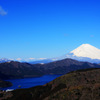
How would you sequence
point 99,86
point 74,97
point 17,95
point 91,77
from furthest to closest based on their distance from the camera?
point 91,77
point 17,95
point 99,86
point 74,97

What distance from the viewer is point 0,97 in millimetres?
160625

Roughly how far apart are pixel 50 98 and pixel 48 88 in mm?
36169

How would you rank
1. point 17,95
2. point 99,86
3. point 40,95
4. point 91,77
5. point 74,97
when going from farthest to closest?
1. point 91,77
2. point 17,95
3. point 40,95
4. point 99,86
5. point 74,97

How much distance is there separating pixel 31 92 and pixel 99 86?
184ft

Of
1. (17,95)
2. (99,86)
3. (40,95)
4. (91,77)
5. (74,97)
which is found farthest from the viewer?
(91,77)

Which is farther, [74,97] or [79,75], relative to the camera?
[79,75]

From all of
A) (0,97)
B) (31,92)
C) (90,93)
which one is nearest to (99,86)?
(90,93)

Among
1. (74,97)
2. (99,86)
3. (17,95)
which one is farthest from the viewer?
(17,95)

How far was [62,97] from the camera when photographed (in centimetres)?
11575

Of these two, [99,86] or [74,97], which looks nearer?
[74,97]

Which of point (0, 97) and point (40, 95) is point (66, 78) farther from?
point (0, 97)

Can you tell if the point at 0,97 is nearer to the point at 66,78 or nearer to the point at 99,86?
the point at 66,78

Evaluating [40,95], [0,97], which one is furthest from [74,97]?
[0,97]

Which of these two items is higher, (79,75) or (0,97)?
(79,75)
